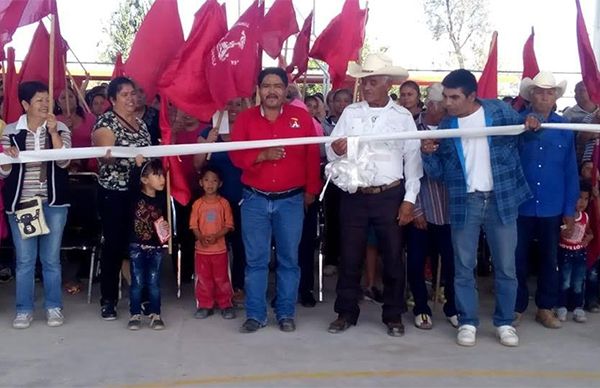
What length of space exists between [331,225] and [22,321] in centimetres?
315

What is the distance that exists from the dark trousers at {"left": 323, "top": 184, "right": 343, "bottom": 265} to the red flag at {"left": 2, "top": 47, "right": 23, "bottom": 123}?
2958 mm

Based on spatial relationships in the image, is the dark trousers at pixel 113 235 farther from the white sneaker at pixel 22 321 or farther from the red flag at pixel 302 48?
the red flag at pixel 302 48

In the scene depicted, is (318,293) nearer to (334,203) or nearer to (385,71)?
(334,203)

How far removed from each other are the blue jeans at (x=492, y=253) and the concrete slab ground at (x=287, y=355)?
0.87ft

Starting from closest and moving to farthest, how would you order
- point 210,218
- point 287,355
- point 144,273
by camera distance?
point 287,355 < point 144,273 < point 210,218

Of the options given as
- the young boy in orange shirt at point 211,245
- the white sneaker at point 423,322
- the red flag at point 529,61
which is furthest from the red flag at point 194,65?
the red flag at point 529,61

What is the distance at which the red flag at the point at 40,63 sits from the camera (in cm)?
723

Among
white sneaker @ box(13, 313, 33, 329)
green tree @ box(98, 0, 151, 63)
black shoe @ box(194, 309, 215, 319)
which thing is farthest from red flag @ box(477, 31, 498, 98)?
green tree @ box(98, 0, 151, 63)

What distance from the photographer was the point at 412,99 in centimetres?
705

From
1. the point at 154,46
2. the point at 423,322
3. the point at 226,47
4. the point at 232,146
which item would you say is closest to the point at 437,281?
the point at 423,322

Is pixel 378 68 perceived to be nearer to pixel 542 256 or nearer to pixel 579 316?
pixel 542 256

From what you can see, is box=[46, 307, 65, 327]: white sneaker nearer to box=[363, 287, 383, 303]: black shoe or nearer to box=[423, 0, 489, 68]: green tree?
box=[363, 287, 383, 303]: black shoe

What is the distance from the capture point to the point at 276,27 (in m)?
6.98

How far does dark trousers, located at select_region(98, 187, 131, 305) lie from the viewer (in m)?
6.18
